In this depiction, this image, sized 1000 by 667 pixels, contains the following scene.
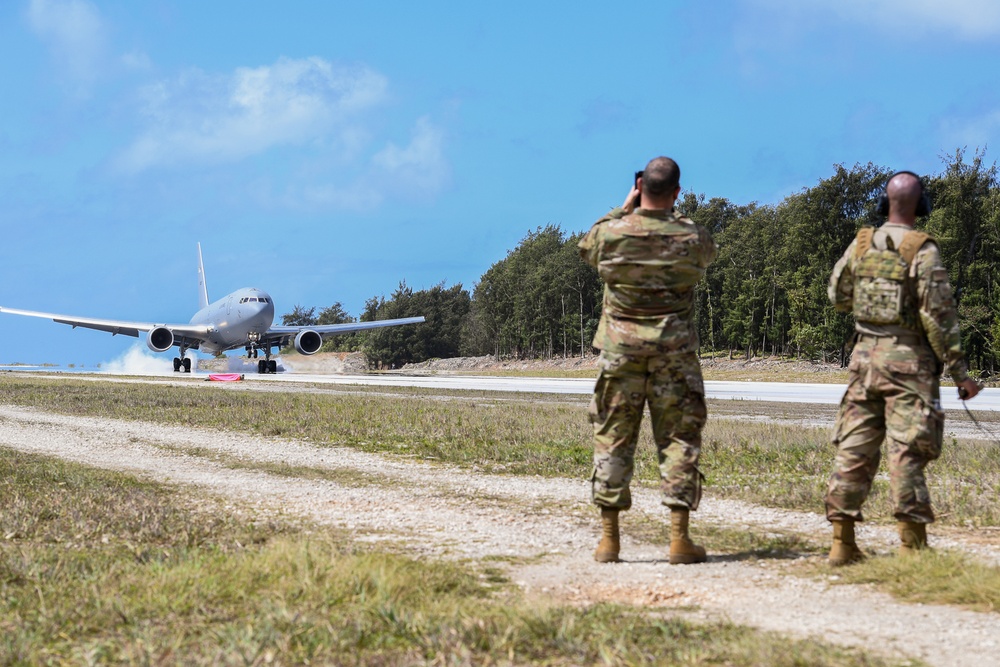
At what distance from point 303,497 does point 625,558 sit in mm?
3319

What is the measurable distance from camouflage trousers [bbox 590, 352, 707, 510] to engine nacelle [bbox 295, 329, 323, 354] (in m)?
45.5

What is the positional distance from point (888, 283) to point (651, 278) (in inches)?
51.5

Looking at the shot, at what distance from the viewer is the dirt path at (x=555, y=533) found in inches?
156

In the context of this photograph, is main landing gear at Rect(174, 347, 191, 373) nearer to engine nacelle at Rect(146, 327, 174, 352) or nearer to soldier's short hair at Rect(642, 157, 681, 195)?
engine nacelle at Rect(146, 327, 174, 352)

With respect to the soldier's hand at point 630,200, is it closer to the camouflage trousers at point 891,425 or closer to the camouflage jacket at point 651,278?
the camouflage jacket at point 651,278

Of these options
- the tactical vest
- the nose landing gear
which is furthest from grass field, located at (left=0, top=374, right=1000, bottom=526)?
the nose landing gear

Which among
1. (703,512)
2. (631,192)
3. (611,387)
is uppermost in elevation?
(631,192)

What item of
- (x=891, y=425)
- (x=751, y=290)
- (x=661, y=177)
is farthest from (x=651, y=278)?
(x=751, y=290)

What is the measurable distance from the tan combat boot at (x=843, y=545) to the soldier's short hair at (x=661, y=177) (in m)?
2.14

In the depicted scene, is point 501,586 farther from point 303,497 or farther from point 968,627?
point 303,497

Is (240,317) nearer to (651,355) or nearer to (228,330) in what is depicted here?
(228,330)

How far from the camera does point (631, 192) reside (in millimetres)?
5652

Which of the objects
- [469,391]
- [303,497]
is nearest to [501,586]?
[303,497]

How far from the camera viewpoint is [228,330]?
153 feet
